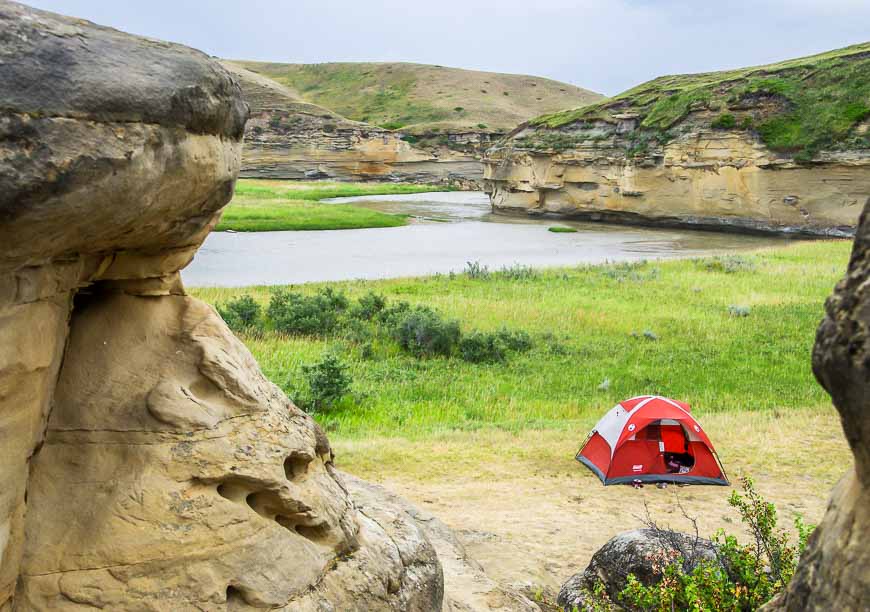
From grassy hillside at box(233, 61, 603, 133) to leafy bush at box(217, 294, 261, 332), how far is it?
8823 centimetres

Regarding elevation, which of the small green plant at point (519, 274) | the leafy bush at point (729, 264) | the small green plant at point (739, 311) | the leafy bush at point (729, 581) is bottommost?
the small green plant at point (519, 274)

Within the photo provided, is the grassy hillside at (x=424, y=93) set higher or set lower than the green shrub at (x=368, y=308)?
higher

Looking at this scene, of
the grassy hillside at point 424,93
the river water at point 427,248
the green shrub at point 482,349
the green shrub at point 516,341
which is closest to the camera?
the green shrub at point 482,349

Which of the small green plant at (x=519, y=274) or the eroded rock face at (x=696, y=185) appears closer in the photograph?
the small green plant at (x=519, y=274)

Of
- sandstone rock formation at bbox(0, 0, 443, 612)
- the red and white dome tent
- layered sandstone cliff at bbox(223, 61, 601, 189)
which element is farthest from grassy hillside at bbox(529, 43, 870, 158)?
sandstone rock formation at bbox(0, 0, 443, 612)

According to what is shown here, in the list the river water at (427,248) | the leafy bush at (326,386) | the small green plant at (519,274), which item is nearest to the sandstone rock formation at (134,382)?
the leafy bush at (326,386)

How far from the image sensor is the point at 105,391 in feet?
17.2

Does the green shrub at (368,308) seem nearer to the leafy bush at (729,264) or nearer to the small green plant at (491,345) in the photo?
the small green plant at (491,345)

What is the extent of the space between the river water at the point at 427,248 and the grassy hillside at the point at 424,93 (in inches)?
2245

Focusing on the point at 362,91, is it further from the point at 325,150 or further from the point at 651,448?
the point at 651,448

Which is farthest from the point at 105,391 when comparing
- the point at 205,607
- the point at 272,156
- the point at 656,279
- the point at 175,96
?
the point at 272,156

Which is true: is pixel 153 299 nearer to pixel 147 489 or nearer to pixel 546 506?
pixel 147 489

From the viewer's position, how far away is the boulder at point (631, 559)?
25.7 feet

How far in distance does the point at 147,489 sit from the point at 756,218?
164ft
